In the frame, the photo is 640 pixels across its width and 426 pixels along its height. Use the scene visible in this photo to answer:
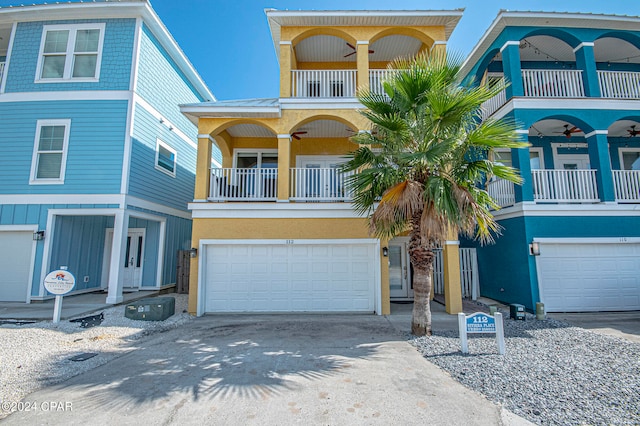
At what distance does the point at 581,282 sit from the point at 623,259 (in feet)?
5.03

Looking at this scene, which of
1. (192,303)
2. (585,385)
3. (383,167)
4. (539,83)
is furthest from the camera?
(539,83)

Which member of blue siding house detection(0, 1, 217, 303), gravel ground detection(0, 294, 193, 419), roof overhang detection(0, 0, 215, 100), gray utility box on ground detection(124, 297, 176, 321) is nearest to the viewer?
gravel ground detection(0, 294, 193, 419)

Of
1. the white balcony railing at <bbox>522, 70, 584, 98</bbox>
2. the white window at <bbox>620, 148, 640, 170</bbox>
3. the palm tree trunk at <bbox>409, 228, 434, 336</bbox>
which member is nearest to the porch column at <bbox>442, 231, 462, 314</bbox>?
the palm tree trunk at <bbox>409, 228, 434, 336</bbox>

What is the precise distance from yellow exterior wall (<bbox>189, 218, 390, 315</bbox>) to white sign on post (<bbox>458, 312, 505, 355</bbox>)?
3.52 m

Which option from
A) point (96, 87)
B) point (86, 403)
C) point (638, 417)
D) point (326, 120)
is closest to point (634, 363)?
point (638, 417)

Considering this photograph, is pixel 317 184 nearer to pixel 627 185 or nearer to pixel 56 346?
pixel 56 346

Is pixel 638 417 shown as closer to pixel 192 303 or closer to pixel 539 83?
pixel 192 303

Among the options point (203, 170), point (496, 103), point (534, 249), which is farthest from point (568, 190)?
point (203, 170)

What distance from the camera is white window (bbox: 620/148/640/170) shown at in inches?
461

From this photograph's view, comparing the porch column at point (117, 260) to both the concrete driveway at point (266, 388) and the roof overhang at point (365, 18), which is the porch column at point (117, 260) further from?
the roof overhang at point (365, 18)

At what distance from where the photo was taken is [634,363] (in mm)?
4957

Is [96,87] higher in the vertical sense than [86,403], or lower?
higher

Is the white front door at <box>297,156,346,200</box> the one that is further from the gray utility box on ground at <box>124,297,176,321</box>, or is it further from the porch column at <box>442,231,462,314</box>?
the gray utility box on ground at <box>124,297,176,321</box>

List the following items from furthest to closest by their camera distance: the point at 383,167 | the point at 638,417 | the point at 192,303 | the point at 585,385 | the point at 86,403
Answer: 1. the point at 192,303
2. the point at 383,167
3. the point at 585,385
4. the point at 86,403
5. the point at 638,417
